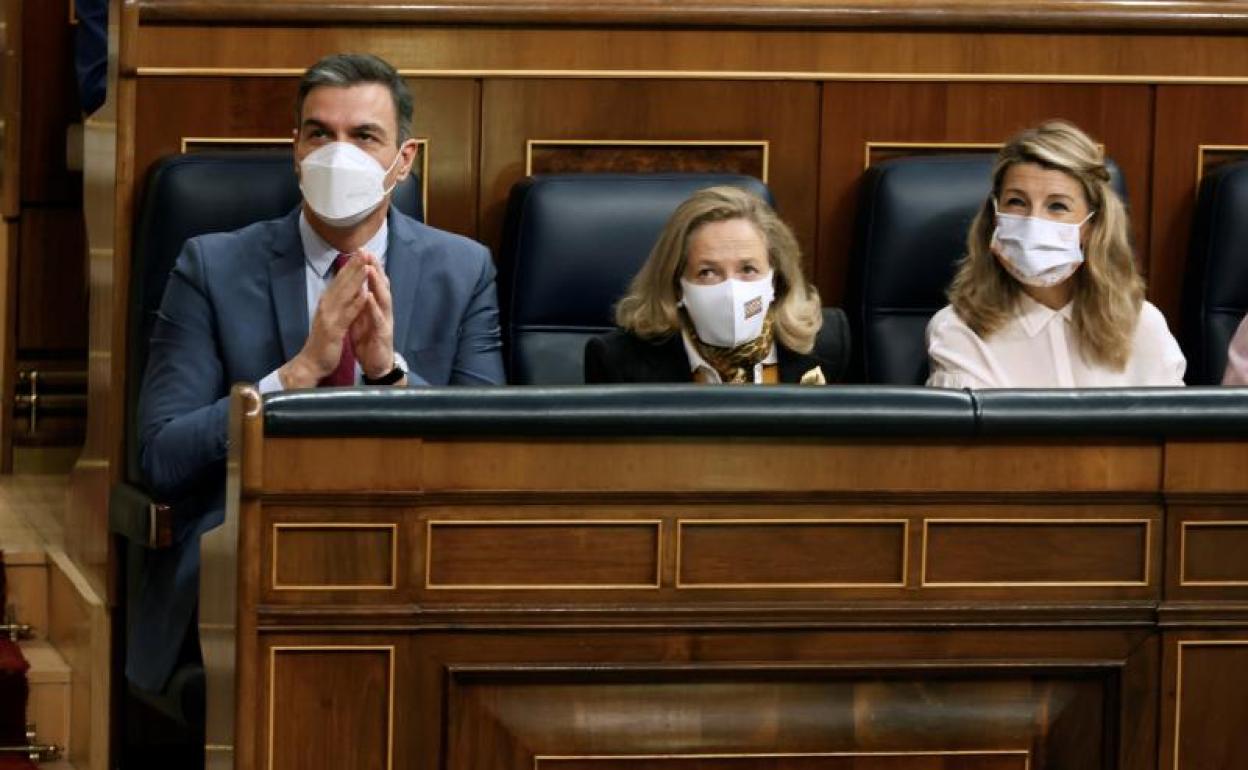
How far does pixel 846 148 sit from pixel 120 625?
0.88 metres

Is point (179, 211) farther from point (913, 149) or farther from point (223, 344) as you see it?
point (913, 149)

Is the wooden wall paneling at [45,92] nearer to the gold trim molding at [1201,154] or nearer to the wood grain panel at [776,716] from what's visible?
the gold trim molding at [1201,154]

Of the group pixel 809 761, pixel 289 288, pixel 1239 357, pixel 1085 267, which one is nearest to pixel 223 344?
pixel 289 288

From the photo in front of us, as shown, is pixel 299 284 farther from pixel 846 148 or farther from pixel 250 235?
pixel 846 148

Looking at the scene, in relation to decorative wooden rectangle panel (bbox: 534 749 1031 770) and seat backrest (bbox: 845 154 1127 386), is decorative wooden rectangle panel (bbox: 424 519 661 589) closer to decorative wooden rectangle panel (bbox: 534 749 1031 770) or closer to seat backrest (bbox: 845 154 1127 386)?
decorative wooden rectangle panel (bbox: 534 749 1031 770)

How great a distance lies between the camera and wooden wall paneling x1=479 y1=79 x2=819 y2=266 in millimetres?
2371

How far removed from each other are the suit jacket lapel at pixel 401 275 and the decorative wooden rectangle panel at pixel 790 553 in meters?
0.60

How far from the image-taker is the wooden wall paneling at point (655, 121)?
2.37m

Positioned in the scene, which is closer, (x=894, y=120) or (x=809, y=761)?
(x=809, y=761)

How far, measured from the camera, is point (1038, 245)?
2.22m

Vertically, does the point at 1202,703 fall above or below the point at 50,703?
above

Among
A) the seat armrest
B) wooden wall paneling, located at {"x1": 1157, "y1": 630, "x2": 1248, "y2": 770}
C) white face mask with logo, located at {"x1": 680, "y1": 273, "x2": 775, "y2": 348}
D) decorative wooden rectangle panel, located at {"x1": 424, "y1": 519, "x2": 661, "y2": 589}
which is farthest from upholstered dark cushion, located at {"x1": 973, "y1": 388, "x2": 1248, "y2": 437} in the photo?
the seat armrest

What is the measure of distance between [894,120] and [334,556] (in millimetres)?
1100

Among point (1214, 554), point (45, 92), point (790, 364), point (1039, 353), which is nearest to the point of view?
point (1214, 554)
